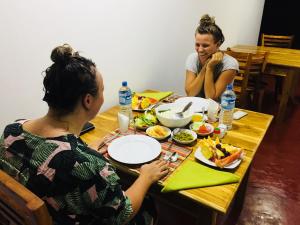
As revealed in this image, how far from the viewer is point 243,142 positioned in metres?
1.34

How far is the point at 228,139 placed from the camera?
1365mm

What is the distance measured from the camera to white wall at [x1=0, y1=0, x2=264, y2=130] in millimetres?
1256

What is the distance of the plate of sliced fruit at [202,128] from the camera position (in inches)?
54.7

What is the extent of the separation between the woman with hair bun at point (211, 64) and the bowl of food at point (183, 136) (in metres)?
0.62

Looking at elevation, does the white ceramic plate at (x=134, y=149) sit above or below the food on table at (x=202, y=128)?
below

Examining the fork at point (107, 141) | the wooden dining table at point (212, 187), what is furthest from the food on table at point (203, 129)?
the fork at point (107, 141)

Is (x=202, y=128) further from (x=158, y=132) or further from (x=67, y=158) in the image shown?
(x=67, y=158)

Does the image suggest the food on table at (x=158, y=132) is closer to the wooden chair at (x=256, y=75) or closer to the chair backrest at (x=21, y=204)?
the chair backrest at (x=21, y=204)

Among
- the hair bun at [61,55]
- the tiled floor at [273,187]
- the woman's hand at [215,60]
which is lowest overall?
the tiled floor at [273,187]

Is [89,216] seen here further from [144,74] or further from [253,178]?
[253,178]

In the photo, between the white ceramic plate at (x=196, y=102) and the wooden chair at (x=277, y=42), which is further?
the wooden chair at (x=277, y=42)

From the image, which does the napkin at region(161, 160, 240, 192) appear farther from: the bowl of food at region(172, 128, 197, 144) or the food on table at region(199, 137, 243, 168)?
the bowl of food at region(172, 128, 197, 144)

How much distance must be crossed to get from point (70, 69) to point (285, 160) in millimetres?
2332

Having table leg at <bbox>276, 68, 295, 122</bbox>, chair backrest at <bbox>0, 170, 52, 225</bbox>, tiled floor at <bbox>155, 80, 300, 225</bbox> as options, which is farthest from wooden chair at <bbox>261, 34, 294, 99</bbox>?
chair backrest at <bbox>0, 170, 52, 225</bbox>
